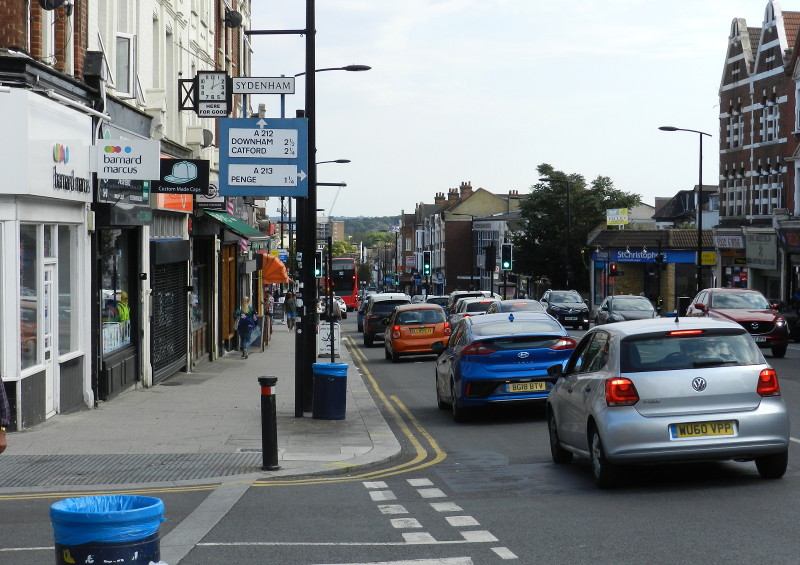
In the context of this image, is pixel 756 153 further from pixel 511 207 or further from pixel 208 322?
pixel 511 207

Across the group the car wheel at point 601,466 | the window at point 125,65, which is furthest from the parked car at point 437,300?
the car wheel at point 601,466

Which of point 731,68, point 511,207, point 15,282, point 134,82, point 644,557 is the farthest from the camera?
point 511,207

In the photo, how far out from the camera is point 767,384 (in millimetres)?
10320

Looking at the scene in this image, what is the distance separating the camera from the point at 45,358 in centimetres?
1622

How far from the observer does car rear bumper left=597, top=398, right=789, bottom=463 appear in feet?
32.9

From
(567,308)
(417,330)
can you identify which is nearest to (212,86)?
(417,330)

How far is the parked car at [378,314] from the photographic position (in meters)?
42.8

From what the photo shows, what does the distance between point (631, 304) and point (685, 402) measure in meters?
28.9

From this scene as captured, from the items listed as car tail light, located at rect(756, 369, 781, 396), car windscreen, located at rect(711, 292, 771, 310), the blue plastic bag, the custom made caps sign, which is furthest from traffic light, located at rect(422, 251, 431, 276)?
the blue plastic bag

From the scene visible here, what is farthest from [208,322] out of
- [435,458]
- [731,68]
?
[731,68]

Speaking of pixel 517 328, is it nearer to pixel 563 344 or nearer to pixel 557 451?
pixel 563 344

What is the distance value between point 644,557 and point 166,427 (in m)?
9.71

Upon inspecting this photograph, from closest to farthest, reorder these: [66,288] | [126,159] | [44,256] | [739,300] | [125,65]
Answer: [44,256] → [66,288] → [126,159] → [125,65] → [739,300]

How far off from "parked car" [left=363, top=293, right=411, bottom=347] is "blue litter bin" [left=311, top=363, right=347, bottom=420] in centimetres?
2531
